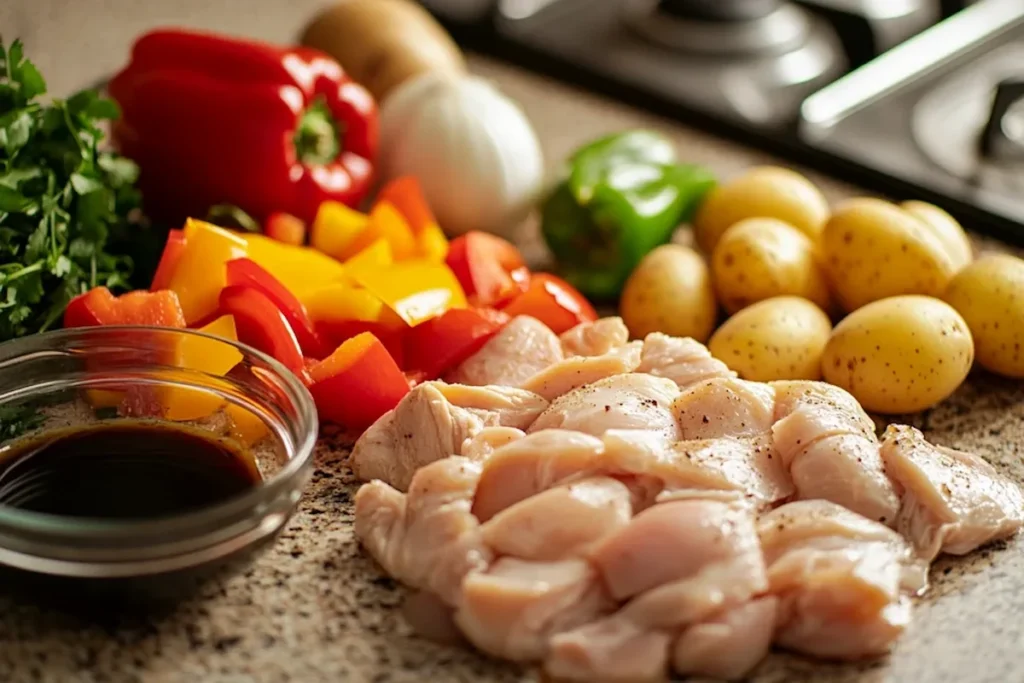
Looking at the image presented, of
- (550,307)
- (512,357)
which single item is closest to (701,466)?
(512,357)

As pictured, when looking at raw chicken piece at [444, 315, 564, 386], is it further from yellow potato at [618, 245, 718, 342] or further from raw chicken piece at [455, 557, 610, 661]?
A: raw chicken piece at [455, 557, 610, 661]

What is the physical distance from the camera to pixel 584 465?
130cm

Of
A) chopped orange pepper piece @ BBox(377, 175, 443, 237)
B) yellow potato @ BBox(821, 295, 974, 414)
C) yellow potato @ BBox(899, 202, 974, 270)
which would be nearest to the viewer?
yellow potato @ BBox(821, 295, 974, 414)

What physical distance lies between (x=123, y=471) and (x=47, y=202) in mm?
472

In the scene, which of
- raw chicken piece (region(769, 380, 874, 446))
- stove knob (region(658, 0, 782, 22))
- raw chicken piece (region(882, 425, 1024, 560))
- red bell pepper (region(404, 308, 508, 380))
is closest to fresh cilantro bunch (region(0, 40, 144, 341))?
red bell pepper (region(404, 308, 508, 380))

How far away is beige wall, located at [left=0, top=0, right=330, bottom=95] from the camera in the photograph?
7.59 feet

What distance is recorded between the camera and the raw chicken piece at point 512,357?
63.5 inches

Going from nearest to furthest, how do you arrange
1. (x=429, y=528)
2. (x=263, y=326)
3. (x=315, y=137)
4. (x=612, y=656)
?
(x=612, y=656)
(x=429, y=528)
(x=263, y=326)
(x=315, y=137)

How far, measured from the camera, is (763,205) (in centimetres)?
192

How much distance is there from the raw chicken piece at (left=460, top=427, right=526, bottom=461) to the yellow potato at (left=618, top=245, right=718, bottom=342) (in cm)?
45

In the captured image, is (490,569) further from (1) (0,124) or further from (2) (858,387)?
(1) (0,124)

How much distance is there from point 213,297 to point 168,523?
52 centimetres

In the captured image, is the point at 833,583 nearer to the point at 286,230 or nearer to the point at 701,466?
the point at 701,466

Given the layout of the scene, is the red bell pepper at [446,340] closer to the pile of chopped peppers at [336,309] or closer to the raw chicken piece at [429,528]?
the pile of chopped peppers at [336,309]
